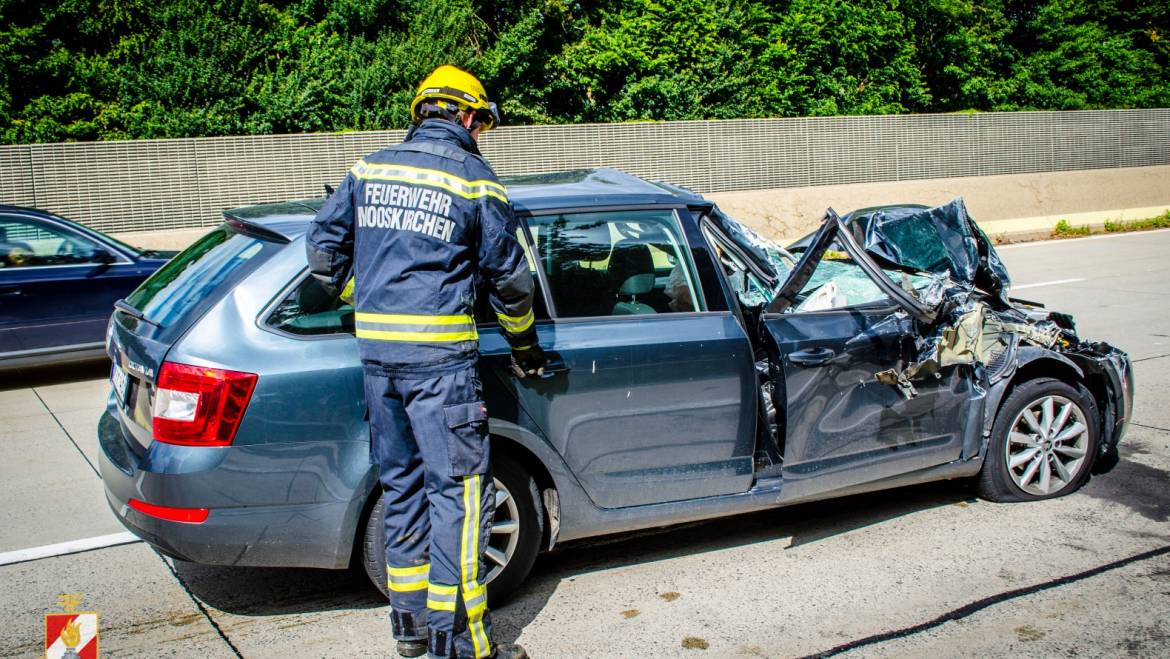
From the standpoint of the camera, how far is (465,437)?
3.34m

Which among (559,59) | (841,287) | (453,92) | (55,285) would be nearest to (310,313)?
(453,92)

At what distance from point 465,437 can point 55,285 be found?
6.02 metres

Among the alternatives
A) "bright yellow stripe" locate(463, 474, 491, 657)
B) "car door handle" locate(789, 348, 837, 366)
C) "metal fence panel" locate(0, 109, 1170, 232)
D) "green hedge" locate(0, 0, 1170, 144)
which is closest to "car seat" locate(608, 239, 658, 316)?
"car door handle" locate(789, 348, 837, 366)

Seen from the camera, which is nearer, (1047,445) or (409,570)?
(409,570)

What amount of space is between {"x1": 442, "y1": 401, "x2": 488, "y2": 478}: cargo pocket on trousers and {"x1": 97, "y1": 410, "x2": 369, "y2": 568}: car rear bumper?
51 cm

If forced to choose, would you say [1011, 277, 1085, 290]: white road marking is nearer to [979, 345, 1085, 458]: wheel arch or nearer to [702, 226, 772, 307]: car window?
[979, 345, 1085, 458]: wheel arch

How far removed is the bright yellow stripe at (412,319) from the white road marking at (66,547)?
197 cm

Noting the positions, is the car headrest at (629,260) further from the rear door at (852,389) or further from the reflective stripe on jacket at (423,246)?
the reflective stripe on jacket at (423,246)

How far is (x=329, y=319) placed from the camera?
3736 mm

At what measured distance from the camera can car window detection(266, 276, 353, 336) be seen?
3674mm

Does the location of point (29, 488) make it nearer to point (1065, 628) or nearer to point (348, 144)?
point (1065, 628)

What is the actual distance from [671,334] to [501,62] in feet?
50.4

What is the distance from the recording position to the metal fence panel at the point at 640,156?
13055 mm

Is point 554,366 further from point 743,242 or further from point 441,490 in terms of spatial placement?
point 743,242
